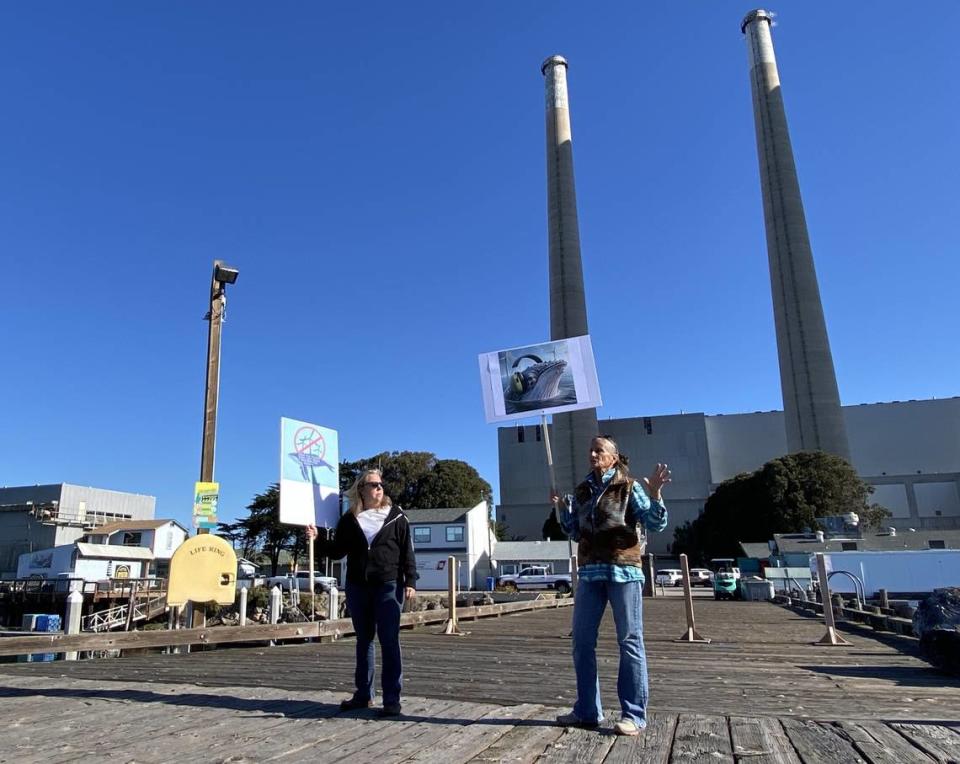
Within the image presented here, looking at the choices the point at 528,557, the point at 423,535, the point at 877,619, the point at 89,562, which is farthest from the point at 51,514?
the point at 877,619

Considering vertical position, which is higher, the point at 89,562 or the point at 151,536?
the point at 151,536

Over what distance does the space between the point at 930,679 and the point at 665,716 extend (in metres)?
3.21

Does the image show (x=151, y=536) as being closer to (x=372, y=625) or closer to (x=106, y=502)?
(x=106, y=502)

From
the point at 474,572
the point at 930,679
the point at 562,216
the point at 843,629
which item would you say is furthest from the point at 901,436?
the point at 930,679

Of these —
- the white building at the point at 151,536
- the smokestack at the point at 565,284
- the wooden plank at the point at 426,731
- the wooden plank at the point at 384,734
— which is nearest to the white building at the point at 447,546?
the smokestack at the point at 565,284

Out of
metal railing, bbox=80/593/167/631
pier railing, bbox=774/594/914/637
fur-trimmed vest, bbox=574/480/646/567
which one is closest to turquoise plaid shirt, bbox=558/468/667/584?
fur-trimmed vest, bbox=574/480/646/567

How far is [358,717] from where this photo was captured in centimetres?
374

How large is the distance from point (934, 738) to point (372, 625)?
306cm

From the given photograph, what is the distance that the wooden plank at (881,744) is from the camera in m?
2.76

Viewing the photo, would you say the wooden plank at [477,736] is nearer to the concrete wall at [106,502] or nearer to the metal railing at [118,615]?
the metal railing at [118,615]

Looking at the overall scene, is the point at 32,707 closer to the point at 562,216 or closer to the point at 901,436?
the point at 562,216

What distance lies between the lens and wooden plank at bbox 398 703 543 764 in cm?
287

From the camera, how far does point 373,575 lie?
4.17 metres

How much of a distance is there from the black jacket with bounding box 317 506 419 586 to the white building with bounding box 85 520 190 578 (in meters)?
54.0
